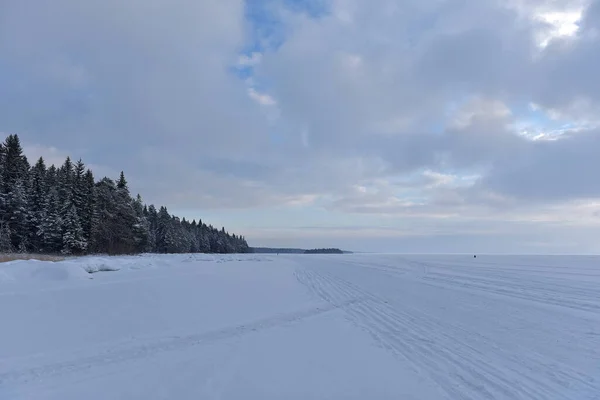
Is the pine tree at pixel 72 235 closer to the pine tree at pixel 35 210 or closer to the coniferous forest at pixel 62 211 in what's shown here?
the coniferous forest at pixel 62 211

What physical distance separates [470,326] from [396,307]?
3210 millimetres

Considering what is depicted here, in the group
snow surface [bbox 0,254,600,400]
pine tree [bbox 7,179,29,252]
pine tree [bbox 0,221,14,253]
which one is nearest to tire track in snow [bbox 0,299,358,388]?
snow surface [bbox 0,254,600,400]

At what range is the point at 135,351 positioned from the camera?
7242 millimetres

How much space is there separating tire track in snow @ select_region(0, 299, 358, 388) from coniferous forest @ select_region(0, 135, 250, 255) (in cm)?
3488

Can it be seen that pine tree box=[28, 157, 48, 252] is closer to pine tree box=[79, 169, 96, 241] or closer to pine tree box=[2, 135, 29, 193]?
pine tree box=[2, 135, 29, 193]

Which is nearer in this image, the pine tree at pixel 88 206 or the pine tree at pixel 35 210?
the pine tree at pixel 35 210

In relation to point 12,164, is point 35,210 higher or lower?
lower

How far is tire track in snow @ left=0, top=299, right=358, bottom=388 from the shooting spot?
5928 millimetres

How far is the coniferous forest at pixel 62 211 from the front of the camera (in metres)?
40.3

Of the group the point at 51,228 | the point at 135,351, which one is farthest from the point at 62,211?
the point at 135,351

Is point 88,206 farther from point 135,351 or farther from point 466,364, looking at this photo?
point 466,364

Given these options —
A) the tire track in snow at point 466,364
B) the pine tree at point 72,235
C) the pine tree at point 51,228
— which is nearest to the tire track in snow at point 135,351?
the tire track in snow at point 466,364

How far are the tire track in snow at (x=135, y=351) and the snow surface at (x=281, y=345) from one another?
0.10ft

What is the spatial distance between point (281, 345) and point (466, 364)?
3.49m
